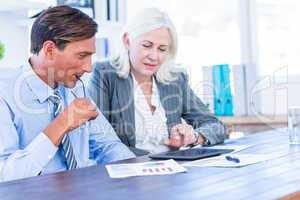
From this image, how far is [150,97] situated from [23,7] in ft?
2.70

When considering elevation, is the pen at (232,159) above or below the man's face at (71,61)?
below

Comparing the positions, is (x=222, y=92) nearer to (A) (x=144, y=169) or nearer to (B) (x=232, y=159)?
(B) (x=232, y=159)

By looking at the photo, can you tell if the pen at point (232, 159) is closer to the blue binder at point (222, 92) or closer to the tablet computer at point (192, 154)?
the tablet computer at point (192, 154)

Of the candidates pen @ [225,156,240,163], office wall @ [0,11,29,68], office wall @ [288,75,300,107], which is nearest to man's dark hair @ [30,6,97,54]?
pen @ [225,156,240,163]

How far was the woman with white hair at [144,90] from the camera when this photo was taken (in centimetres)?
228

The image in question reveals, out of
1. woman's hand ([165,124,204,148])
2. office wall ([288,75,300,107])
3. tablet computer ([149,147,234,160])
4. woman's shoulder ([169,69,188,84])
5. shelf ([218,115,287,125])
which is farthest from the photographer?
office wall ([288,75,300,107])

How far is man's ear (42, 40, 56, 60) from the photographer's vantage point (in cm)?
176

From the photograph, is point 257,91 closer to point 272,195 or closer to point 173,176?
point 173,176

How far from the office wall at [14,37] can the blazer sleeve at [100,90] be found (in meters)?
0.59

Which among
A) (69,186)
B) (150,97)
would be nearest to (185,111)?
(150,97)

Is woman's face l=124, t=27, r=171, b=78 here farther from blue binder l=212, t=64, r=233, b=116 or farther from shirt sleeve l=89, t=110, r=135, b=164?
blue binder l=212, t=64, r=233, b=116

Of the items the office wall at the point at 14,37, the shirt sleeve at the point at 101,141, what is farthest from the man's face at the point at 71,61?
the office wall at the point at 14,37

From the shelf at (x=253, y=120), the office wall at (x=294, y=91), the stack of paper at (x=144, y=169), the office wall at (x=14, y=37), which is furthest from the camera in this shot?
the office wall at (x=294, y=91)

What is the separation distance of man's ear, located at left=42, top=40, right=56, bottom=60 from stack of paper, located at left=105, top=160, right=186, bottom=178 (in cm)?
49
